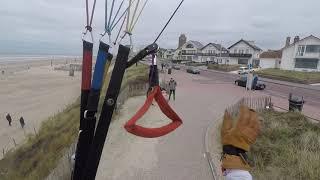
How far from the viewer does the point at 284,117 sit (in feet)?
47.9

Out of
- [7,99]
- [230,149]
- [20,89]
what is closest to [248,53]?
[20,89]

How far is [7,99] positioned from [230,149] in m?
39.2

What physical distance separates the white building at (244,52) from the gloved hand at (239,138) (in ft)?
293

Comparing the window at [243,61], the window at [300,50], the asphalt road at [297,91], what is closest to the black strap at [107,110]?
the asphalt road at [297,91]

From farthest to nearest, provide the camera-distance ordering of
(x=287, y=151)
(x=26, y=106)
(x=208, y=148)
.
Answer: (x=26, y=106) → (x=208, y=148) → (x=287, y=151)

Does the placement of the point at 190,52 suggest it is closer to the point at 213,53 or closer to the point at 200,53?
the point at 200,53

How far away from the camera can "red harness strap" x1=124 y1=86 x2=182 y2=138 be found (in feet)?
9.89

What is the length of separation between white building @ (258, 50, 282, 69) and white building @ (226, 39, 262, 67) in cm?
520

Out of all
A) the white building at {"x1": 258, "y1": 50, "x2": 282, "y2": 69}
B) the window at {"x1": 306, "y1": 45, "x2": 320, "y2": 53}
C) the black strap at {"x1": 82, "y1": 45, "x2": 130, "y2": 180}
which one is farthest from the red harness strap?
the white building at {"x1": 258, "y1": 50, "x2": 282, "y2": 69}

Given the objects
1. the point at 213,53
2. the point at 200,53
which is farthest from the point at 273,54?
the point at 200,53

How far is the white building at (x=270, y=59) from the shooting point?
81.2 meters

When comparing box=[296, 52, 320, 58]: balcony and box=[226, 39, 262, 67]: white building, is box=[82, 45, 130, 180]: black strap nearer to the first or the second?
box=[296, 52, 320, 58]: balcony

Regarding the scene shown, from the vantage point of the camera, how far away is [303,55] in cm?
6825

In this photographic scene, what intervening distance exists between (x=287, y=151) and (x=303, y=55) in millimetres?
63709
